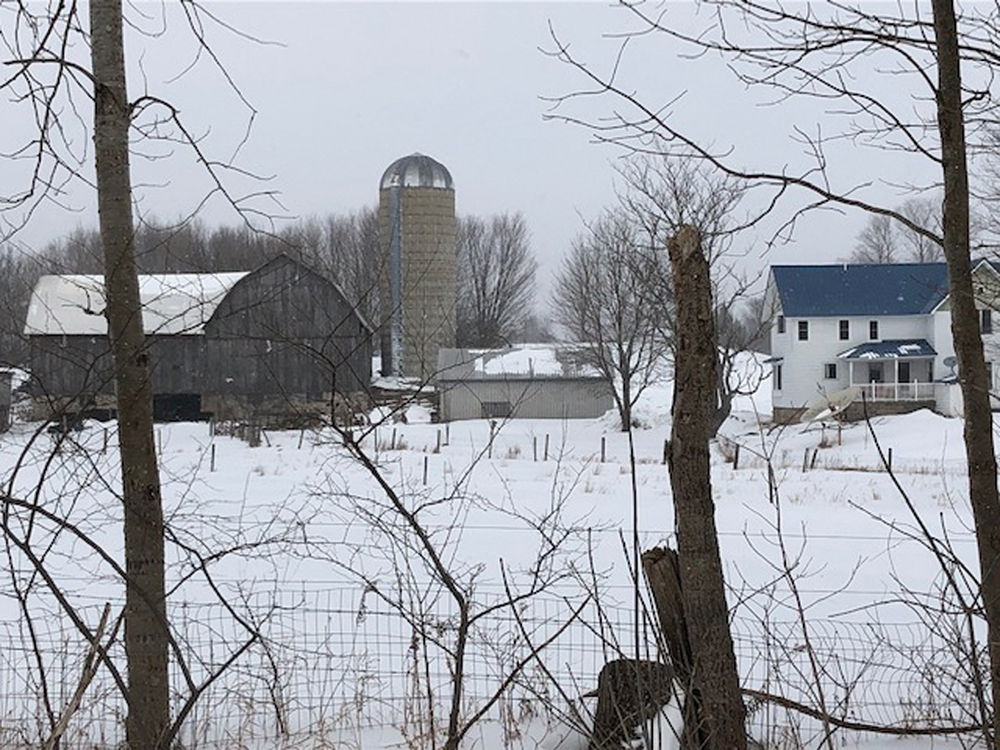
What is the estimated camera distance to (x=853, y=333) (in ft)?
138

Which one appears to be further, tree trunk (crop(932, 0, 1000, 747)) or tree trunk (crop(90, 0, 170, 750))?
tree trunk (crop(90, 0, 170, 750))

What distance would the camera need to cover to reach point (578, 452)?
2861 centimetres

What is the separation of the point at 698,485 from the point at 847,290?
41204mm

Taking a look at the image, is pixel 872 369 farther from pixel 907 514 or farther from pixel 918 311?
pixel 907 514

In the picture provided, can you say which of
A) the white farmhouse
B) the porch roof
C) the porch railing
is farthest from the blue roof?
Answer: the porch railing

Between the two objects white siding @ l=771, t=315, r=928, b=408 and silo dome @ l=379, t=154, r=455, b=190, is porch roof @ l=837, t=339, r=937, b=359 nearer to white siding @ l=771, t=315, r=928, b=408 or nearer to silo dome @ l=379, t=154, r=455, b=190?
white siding @ l=771, t=315, r=928, b=408

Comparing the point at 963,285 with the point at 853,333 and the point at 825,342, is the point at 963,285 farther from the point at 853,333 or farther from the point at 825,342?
the point at 853,333

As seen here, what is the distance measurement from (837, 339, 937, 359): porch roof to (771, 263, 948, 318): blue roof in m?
1.20

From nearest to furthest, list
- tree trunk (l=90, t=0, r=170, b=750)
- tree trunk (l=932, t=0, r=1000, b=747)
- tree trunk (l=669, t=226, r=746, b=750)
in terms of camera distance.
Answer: tree trunk (l=932, t=0, r=1000, b=747) < tree trunk (l=669, t=226, r=746, b=750) < tree trunk (l=90, t=0, r=170, b=750)

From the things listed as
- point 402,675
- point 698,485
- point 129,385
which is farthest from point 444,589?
point 698,485

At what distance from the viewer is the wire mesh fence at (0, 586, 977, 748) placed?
196 inches

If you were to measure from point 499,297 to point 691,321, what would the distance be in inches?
2525

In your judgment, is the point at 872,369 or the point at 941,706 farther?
the point at 872,369

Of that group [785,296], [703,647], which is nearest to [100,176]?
[703,647]
